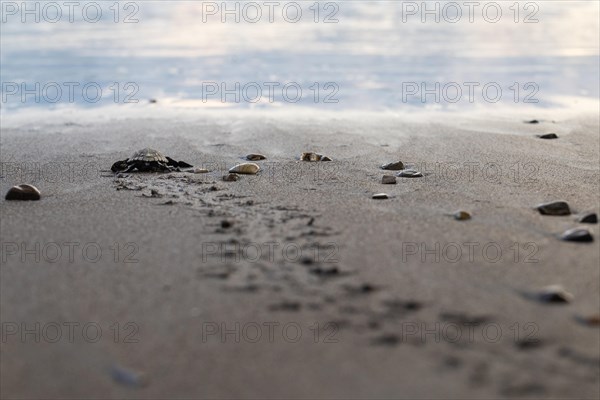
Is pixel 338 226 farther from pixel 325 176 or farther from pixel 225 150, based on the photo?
pixel 225 150

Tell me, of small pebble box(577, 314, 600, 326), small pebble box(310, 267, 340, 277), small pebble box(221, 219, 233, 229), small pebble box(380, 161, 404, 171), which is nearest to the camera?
small pebble box(577, 314, 600, 326)

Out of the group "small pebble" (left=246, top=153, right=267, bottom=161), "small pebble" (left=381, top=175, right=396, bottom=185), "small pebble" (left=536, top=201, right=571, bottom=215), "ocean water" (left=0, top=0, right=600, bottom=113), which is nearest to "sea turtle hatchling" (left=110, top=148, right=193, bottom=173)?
"small pebble" (left=246, top=153, right=267, bottom=161)

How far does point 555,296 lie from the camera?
8.34 ft

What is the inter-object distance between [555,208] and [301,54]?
291 inches

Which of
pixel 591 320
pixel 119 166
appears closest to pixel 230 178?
pixel 119 166

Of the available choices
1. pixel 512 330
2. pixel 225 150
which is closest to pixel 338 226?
pixel 512 330

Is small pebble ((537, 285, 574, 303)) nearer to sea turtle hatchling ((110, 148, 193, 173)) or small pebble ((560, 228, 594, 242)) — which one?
Result: small pebble ((560, 228, 594, 242))

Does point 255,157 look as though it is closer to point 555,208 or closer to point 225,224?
point 225,224

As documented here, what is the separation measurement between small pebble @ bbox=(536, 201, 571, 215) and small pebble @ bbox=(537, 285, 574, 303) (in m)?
0.93

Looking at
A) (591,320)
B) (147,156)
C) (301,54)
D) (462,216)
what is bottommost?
(591,320)

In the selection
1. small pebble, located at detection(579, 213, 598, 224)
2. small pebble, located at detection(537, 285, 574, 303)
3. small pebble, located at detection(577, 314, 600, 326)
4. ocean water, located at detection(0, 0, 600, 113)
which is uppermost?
ocean water, located at detection(0, 0, 600, 113)

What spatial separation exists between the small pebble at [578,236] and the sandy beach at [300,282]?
0.20 ft

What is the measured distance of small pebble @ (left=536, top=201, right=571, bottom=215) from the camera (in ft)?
11.4

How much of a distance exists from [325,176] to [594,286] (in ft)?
6.39
